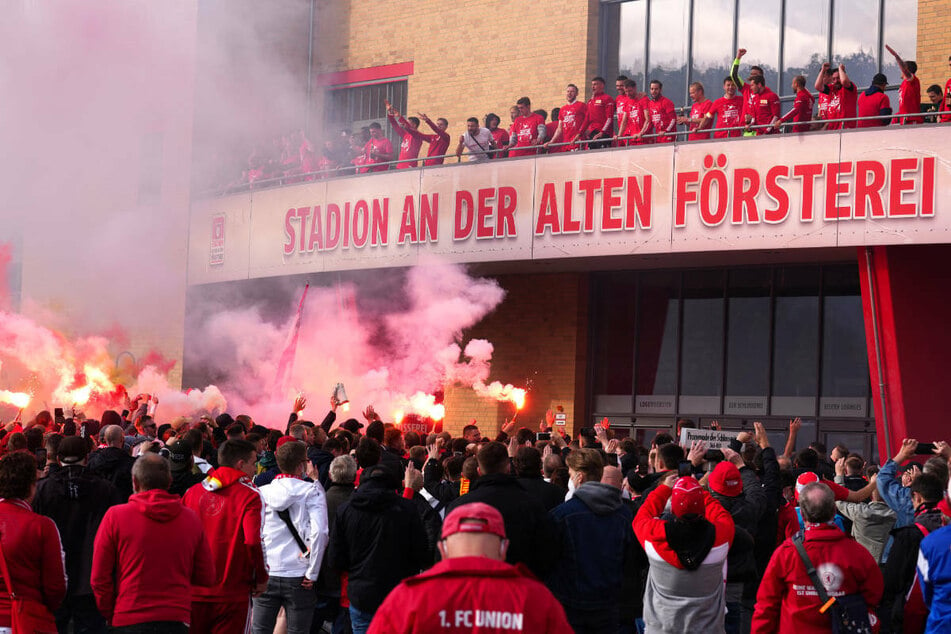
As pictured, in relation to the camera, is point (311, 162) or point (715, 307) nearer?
point (715, 307)

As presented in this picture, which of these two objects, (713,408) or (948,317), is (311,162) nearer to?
(713,408)

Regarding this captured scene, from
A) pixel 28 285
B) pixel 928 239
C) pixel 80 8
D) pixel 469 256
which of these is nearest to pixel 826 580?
pixel 928 239

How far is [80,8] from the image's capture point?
2647cm

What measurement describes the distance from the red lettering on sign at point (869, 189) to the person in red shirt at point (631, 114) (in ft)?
11.9

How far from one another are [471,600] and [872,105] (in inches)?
608

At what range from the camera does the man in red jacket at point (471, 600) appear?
3977mm

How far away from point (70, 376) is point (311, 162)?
8.81 metres

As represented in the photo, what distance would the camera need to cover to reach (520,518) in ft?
22.4

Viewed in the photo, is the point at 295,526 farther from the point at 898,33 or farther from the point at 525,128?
the point at 898,33

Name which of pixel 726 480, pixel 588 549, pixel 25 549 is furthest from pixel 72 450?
pixel 726 480

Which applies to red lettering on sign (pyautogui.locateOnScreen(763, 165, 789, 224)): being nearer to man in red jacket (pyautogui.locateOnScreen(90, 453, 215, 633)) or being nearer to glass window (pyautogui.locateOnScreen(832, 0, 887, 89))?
glass window (pyautogui.locateOnScreen(832, 0, 887, 89))

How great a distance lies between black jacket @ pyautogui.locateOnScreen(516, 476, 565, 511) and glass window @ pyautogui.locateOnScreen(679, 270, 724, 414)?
14.4m

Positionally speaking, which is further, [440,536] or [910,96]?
[910,96]

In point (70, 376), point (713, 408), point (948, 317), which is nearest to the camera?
point (948, 317)
